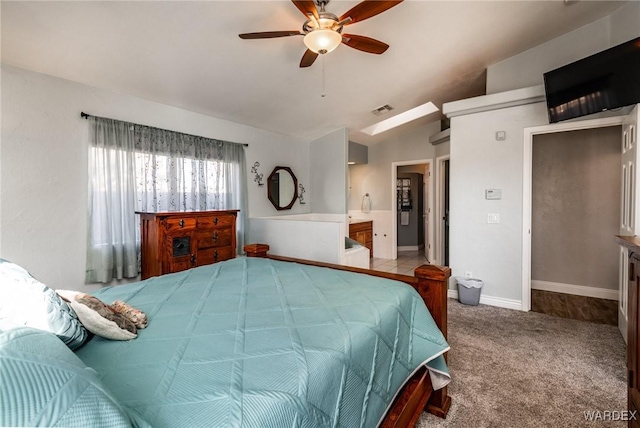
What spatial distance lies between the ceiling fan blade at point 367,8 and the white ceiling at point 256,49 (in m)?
0.50

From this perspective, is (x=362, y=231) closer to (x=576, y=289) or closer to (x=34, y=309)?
(x=576, y=289)

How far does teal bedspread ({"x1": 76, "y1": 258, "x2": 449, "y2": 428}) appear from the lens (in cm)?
77

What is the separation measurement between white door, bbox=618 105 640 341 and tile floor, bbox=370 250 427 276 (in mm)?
2639

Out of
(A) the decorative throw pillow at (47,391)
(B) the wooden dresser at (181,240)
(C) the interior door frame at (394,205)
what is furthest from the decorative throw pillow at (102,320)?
(C) the interior door frame at (394,205)

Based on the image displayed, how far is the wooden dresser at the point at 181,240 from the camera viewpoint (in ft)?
9.41

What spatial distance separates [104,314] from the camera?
1112 millimetres

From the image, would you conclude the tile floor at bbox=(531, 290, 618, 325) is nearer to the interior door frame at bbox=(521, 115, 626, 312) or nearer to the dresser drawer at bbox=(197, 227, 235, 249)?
the interior door frame at bbox=(521, 115, 626, 312)

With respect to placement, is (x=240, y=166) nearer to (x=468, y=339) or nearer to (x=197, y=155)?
(x=197, y=155)

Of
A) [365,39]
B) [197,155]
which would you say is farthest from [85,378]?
[197,155]

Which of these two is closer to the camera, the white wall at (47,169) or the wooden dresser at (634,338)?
the wooden dresser at (634,338)

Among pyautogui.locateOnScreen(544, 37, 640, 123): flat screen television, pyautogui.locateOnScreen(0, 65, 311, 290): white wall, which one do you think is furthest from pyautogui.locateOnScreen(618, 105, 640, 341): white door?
pyautogui.locateOnScreen(0, 65, 311, 290): white wall

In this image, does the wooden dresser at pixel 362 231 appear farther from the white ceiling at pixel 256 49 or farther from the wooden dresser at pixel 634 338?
the wooden dresser at pixel 634 338

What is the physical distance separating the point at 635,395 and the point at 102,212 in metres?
3.93

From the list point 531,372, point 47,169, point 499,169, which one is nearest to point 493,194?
point 499,169
